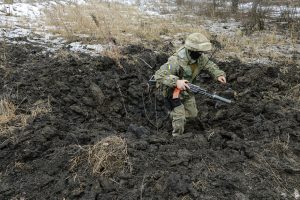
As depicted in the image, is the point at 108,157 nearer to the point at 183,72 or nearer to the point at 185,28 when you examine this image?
the point at 183,72

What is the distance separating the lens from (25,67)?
5.50 m

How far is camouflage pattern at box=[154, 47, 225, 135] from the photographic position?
13.1 ft

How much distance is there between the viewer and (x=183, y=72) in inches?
162

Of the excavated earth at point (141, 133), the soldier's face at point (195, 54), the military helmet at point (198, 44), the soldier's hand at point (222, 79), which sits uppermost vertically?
the military helmet at point (198, 44)

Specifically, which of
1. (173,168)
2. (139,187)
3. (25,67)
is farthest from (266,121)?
(25,67)

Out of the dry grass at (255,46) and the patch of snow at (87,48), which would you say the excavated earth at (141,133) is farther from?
the dry grass at (255,46)

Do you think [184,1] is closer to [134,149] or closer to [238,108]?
[238,108]

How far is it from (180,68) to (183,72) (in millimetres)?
65

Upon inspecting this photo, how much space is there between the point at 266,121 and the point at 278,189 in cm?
132

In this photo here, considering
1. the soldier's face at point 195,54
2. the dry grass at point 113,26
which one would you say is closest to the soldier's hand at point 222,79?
the soldier's face at point 195,54

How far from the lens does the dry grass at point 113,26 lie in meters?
7.23

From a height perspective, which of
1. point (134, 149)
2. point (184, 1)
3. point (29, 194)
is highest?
point (184, 1)

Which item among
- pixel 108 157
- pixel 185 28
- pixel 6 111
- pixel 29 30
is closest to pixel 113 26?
pixel 185 28

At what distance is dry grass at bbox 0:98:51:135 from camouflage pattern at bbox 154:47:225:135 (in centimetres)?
145
